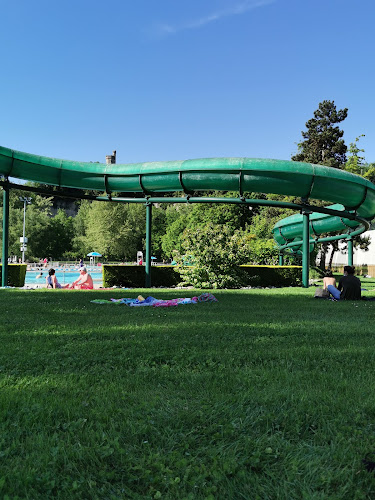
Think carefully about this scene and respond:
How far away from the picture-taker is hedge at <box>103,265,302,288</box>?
1655 cm

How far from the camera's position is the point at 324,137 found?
45.7 metres

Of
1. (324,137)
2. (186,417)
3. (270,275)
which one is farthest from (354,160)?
(186,417)

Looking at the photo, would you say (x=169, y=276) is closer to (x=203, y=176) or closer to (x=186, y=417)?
(x=203, y=176)

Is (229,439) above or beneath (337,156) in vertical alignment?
beneath

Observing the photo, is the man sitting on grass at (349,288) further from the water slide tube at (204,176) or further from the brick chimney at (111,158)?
the brick chimney at (111,158)

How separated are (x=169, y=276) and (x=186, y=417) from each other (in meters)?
15.3

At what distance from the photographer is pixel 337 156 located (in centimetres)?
4819

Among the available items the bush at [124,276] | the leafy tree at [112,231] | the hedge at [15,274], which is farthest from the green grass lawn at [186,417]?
the leafy tree at [112,231]

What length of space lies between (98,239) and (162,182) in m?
43.5

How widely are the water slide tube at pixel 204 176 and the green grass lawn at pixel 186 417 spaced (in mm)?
9978

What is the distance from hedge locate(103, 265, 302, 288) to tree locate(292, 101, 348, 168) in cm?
2814

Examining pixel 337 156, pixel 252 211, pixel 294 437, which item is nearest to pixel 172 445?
pixel 294 437

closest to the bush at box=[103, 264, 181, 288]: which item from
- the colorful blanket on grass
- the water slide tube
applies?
the water slide tube

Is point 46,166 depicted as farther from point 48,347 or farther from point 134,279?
point 48,347
